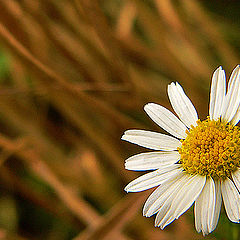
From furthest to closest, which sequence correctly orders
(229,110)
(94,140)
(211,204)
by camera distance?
(94,140), (229,110), (211,204)

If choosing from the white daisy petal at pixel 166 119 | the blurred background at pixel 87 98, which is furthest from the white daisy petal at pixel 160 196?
the blurred background at pixel 87 98

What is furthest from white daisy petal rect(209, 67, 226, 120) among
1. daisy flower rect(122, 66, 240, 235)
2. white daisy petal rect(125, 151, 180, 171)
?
white daisy petal rect(125, 151, 180, 171)

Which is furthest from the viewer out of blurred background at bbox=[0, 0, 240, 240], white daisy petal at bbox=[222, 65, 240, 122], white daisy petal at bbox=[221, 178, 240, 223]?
blurred background at bbox=[0, 0, 240, 240]

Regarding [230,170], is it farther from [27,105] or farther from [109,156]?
[27,105]

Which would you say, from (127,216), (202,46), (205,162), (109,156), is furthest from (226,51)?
(205,162)

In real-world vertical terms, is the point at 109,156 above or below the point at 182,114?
above

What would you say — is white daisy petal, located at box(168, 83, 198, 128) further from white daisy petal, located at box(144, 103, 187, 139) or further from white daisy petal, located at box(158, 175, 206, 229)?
white daisy petal, located at box(158, 175, 206, 229)

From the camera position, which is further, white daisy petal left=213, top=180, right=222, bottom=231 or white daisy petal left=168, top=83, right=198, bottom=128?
white daisy petal left=168, top=83, right=198, bottom=128
